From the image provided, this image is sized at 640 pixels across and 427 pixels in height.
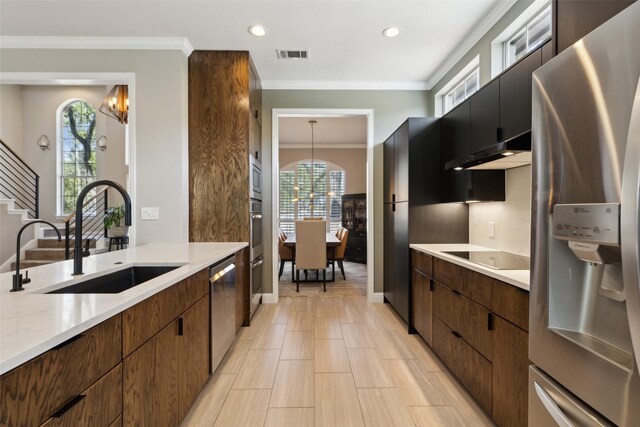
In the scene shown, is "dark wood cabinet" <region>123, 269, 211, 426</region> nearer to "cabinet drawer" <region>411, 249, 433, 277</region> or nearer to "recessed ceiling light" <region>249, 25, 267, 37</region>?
"cabinet drawer" <region>411, 249, 433, 277</region>

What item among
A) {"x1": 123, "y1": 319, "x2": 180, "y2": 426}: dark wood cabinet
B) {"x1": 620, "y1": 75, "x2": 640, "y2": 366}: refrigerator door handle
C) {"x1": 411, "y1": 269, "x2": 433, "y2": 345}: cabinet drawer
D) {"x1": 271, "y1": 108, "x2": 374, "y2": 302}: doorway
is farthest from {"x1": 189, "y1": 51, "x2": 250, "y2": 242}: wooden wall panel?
{"x1": 620, "y1": 75, "x2": 640, "y2": 366}: refrigerator door handle

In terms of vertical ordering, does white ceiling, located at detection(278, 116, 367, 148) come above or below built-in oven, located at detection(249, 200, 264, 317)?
above

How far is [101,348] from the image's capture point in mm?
930

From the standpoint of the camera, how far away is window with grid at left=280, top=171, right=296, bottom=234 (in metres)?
7.85

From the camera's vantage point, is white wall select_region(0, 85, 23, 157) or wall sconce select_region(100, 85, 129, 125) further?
white wall select_region(0, 85, 23, 157)

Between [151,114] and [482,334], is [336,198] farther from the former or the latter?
[482,334]

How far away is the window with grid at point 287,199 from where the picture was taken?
25.7ft

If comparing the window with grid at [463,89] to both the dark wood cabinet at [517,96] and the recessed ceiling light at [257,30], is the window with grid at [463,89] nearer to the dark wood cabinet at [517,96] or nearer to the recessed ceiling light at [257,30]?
the dark wood cabinet at [517,96]

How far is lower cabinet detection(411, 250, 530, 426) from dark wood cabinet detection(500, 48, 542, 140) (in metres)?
0.91

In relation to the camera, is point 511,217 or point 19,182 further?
point 19,182

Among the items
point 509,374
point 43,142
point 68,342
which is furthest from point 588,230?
point 43,142

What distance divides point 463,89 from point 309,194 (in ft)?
16.5

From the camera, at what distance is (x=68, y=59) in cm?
295

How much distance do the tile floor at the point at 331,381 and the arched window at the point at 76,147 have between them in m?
5.55
